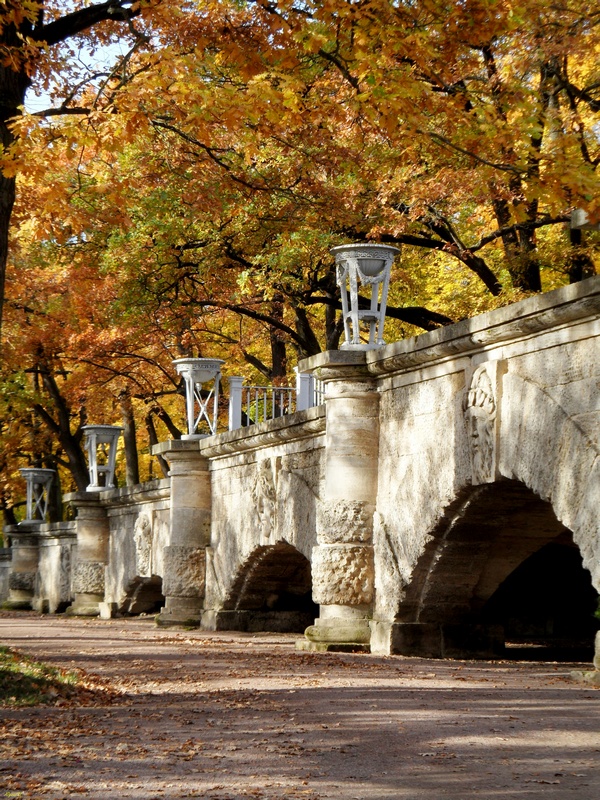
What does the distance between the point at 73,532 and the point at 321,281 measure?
1016cm

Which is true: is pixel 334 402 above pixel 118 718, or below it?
above

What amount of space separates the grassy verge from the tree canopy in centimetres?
295

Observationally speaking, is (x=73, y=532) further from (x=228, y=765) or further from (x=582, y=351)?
(x=228, y=765)

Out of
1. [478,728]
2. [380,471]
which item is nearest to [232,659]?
[380,471]

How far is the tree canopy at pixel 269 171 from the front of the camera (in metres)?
9.75

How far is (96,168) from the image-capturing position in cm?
1443

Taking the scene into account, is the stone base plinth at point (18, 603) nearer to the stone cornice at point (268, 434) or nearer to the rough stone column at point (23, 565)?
the rough stone column at point (23, 565)

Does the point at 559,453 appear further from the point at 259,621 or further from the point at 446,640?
the point at 259,621

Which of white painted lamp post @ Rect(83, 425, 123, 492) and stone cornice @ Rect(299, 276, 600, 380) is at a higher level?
white painted lamp post @ Rect(83, 425, 123, 492)

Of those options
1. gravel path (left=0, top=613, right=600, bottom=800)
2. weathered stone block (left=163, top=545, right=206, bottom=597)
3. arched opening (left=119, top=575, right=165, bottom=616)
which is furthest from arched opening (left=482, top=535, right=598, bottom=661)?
arched opening (left=119, top=575, right=165, bottom=616)

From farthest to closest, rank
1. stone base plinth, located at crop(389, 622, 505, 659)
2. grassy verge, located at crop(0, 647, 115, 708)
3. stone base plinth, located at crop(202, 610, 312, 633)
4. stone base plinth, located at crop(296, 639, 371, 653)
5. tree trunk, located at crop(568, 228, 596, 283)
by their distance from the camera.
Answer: stone base plinth, located at crop(202, 610, 312, 633), tree trunk, located at crop(568, 228, 596, 283), stone base plinth, located at crop(296, 639, 371, 653), stone base plinth, located at crop(389, 622, 505, 659), grassy verge, located at crop(0, 647, 115, 708)

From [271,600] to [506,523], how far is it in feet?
20.1

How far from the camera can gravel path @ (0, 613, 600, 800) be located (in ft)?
17.1

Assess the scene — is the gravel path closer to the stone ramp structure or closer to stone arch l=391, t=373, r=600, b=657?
stone arch l=391, t=373, r=600, b=657
